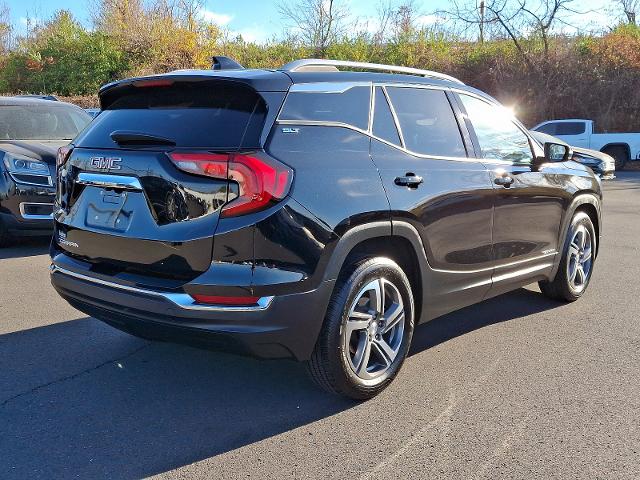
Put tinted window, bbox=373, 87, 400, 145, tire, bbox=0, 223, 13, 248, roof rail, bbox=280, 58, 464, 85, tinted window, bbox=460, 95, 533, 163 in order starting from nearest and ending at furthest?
roof rail, bbox=280, 58, 464, 85 < tinted window, bbox=373, 87, 400, 145 < tinted window, bbox=460, 95, 533, 163 < tire, bbox=0, 223, 13, 248

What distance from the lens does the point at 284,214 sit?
9.89 feet

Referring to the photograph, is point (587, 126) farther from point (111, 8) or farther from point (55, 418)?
point (111, 8)

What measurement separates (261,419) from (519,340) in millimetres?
2202

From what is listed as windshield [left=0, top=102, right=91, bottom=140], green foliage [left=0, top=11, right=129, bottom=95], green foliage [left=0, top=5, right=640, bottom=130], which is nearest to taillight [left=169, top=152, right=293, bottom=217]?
windshield [left=0, top=102, right=91, bottom=140]

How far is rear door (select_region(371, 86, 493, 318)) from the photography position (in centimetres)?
367

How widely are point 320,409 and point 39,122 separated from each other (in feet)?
21.8

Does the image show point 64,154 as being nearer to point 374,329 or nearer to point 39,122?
point 374,329

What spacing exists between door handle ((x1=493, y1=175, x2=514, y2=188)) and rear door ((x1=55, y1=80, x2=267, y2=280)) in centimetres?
198

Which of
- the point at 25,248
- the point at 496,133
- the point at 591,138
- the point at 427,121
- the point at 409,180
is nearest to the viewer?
the point at 409,180

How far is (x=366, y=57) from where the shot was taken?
29.8 metres

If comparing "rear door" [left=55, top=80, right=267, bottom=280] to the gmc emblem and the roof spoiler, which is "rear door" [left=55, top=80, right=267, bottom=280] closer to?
the gmc emblem

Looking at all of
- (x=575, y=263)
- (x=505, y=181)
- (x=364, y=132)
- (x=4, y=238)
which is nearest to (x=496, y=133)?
(x=505, y=181)

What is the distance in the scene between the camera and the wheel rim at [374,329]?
3.50 meters

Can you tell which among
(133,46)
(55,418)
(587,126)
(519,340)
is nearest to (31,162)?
(55,418)
